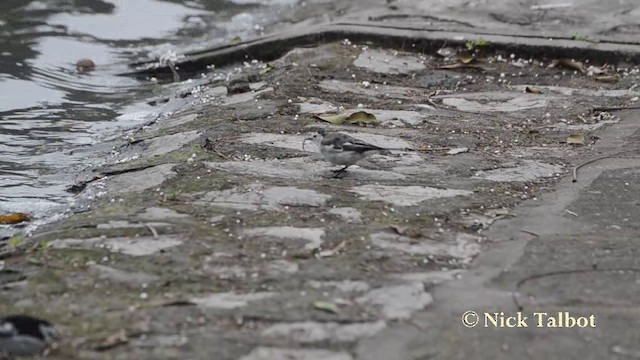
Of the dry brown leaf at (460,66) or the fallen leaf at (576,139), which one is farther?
the dry brown leaf at (460,66)

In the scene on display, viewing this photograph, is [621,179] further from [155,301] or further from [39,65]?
[39,65]

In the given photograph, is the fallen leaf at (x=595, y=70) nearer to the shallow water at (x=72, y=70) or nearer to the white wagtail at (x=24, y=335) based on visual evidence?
the shallow water at (x=72, y=70)

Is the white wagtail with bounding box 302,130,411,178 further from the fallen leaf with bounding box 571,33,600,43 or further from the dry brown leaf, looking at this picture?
the fallen leaf with bounding box 571,33,600,43

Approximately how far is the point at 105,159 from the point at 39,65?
2336 millimetres

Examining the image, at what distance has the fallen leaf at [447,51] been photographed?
602 centimetres

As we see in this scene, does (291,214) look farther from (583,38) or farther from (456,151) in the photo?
(583,38)

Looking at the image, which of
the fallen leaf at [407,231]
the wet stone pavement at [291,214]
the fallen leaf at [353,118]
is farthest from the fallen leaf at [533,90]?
the fallen leaf at [407,231]

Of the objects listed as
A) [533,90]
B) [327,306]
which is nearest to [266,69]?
[533,90]

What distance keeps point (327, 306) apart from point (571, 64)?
3913mm

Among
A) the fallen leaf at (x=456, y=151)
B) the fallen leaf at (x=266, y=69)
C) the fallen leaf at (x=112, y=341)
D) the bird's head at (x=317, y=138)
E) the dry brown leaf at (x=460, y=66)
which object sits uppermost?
the fallen leaf at (x=266, y=69)

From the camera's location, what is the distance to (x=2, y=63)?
632cm

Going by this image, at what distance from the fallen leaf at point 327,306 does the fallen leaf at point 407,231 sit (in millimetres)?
604

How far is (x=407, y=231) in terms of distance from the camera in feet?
9.42

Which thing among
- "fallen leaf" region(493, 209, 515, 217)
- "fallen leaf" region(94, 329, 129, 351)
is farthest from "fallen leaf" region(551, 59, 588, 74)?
"fallen leaf" region(94, 329, 129, 351)
